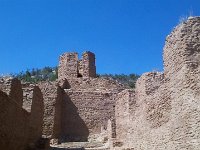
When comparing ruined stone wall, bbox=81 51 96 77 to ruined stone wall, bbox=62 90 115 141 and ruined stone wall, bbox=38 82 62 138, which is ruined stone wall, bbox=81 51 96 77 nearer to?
ruined stone wall, bbox=62 90 115 141

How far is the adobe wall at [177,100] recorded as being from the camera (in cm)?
1261

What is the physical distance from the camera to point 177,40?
45.5 ft

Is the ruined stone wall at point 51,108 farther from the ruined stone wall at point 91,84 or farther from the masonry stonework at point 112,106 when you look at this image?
the ruined stone wall at point 91,84

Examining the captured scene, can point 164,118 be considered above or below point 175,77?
below

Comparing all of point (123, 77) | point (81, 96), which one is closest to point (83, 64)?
point (81, 96)

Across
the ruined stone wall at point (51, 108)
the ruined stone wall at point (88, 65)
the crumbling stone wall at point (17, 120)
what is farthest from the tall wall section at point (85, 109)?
the crumbling stone wall at point (17, 120)

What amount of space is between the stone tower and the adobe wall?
41.2 ft

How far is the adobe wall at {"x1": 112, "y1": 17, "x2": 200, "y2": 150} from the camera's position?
1261 centimetres

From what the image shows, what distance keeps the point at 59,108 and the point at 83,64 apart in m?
5.11

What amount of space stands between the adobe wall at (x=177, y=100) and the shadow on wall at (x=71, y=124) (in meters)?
8.86

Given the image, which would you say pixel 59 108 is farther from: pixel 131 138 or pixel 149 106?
pixel 149 106

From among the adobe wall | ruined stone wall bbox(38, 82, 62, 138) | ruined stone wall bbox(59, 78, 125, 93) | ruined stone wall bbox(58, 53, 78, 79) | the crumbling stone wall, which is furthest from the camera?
ruined stone wall bbox(58, 53, 78, 79)

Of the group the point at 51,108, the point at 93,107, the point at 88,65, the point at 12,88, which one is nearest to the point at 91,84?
the point at 88,65

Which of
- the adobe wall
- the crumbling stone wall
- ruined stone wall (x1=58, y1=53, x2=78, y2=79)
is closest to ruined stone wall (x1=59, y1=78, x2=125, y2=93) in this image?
ruined stone wall (x1=58, y1=53, x2=78, y2=79)
